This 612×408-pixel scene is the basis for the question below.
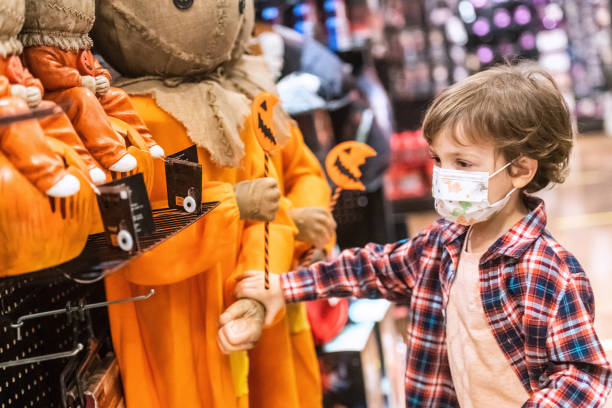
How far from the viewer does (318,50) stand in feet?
8.95

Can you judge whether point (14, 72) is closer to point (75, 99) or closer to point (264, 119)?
point (75, 99)

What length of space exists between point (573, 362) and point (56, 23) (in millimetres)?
1058

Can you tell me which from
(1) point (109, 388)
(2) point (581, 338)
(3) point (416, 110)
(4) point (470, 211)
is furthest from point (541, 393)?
(3) point (416, 110)

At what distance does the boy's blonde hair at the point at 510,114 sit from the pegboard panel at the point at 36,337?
2.61ft

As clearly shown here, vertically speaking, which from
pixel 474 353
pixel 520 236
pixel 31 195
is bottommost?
pixel 474 353

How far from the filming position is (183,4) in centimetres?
142

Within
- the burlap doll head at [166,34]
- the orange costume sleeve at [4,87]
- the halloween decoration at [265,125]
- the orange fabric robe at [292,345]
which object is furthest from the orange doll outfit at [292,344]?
the orange costume sleeve at [4,87]

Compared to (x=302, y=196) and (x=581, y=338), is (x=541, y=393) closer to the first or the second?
(x=581, y=338)

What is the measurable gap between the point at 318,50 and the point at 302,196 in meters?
1.04

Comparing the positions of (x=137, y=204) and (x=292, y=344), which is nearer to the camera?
(x=137, y=204)

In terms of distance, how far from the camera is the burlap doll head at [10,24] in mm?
894

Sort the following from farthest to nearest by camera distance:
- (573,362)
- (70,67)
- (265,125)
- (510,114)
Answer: (265,125), (510,114), (573,362), (70,67)

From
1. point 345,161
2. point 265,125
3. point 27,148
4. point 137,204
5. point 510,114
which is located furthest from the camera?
point 345,161

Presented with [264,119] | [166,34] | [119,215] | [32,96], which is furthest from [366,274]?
[32,96]
